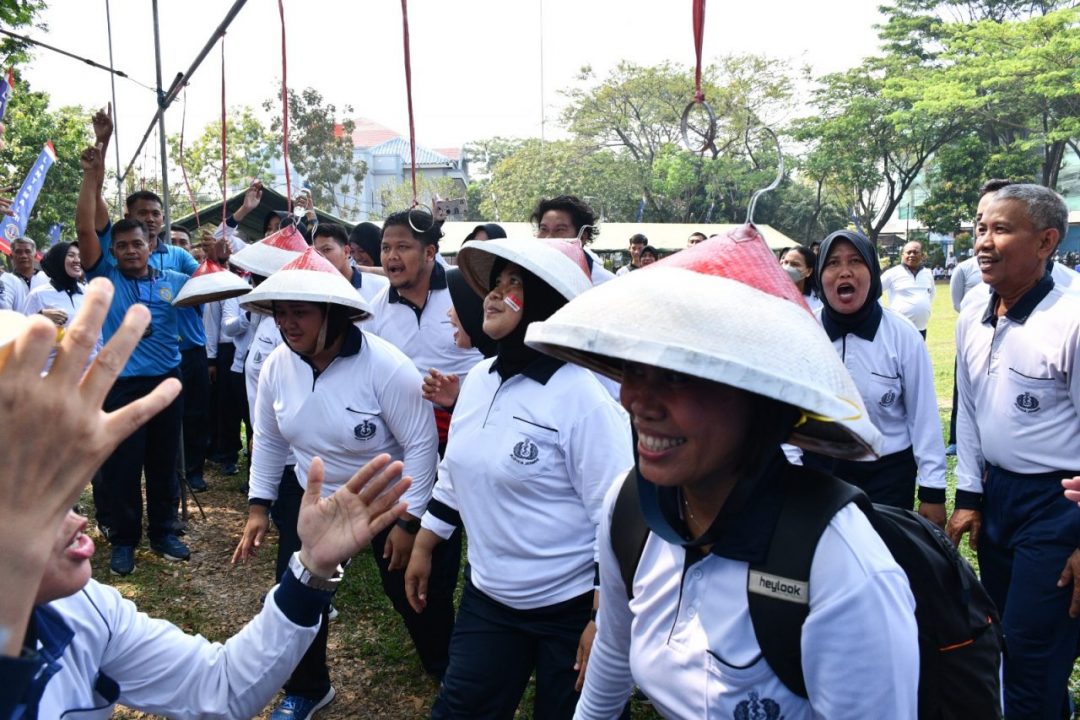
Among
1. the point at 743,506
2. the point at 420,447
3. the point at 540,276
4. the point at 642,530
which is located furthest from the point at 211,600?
the point at 743,506

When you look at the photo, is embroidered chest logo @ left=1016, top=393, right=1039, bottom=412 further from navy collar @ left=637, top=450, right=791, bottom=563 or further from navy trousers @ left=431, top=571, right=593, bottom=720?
navy collar @ left=637, top=450, right=791, bottom=563

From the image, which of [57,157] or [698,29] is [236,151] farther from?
[698,29]

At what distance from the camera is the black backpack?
57.1 inches

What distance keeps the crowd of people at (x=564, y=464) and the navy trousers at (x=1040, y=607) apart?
1 cm

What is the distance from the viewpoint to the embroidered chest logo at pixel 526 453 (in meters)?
2.70

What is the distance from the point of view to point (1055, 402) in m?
3.17

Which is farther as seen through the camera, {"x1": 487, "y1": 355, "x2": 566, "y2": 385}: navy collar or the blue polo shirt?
the blue polo shirt

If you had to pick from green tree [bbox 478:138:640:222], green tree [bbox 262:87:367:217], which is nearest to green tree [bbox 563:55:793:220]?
green tree [bbox 478:138:640:222]

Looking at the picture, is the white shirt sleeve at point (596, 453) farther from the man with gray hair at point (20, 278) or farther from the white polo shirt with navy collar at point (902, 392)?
the man with gray hair at point (20, 278)

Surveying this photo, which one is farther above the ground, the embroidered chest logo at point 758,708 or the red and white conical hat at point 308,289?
the red and white conical hat at point 308,289

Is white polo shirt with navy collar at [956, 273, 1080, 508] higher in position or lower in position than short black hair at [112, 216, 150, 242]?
lower

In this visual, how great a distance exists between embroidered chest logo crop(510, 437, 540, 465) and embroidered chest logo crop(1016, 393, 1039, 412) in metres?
1.94

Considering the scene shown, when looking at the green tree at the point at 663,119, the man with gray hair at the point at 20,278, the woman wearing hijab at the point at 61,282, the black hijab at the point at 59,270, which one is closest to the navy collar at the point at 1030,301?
the woman wearing hijab at the point at 61,282

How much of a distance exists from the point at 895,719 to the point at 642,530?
1.97ft
